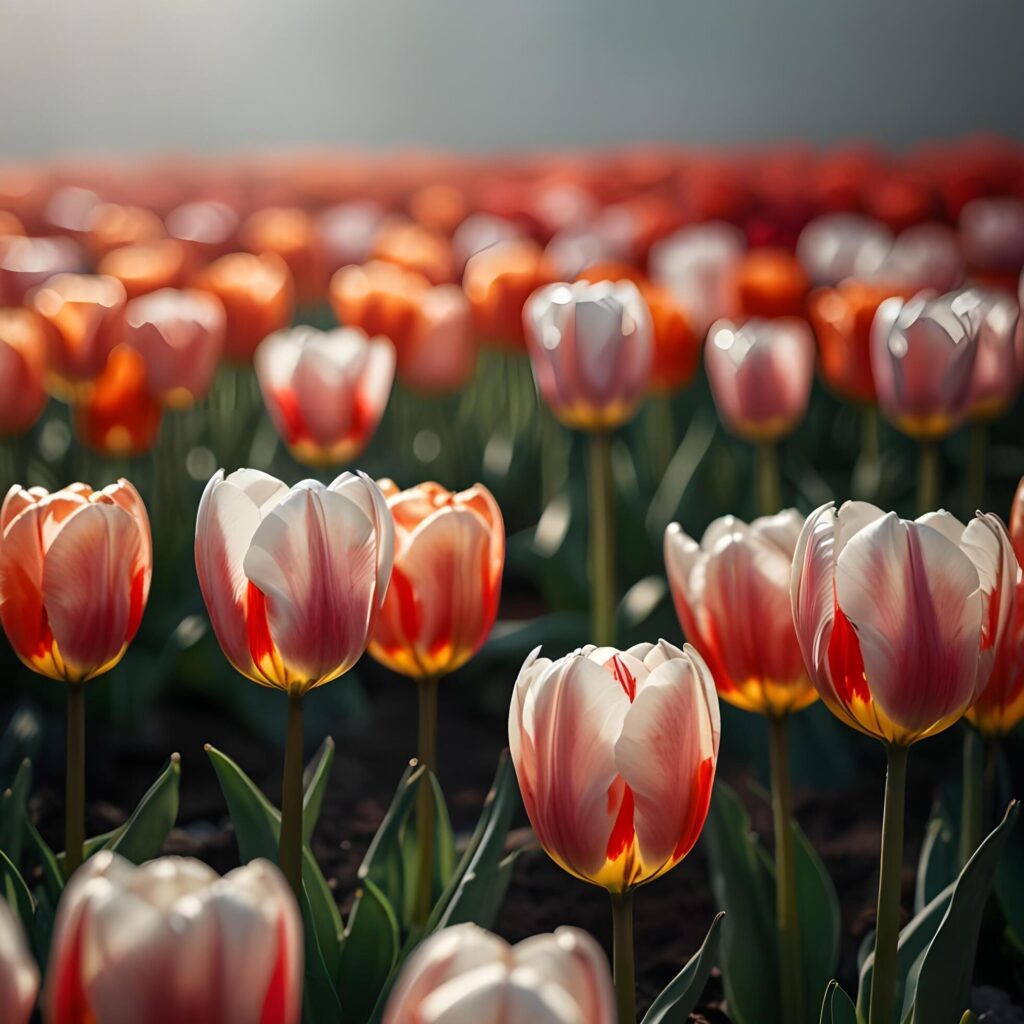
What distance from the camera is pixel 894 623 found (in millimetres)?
864

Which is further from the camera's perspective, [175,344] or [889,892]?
[175,344]

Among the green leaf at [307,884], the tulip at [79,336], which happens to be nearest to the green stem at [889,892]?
the green leaf at [307,884]

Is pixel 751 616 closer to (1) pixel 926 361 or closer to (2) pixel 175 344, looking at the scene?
(1) pixel 926 361

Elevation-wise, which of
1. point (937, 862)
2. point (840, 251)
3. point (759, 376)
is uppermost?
point (840, 251)

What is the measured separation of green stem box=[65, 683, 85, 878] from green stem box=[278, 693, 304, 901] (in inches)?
7.4

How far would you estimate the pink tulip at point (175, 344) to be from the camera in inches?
84.2

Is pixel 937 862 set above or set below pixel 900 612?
below

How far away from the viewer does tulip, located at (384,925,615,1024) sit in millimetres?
574

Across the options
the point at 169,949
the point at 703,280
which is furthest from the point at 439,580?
the point at 703,280

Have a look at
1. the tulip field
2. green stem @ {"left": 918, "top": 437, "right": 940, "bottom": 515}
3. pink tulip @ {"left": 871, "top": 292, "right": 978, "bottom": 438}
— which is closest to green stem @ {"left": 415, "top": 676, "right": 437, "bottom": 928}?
the tulip field

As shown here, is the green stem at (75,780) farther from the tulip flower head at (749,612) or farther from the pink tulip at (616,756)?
the tulip flower head at (749,612)

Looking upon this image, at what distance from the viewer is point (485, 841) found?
1091mm

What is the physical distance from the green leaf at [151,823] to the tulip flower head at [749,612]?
1.50ft

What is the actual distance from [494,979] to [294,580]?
0.40 m
